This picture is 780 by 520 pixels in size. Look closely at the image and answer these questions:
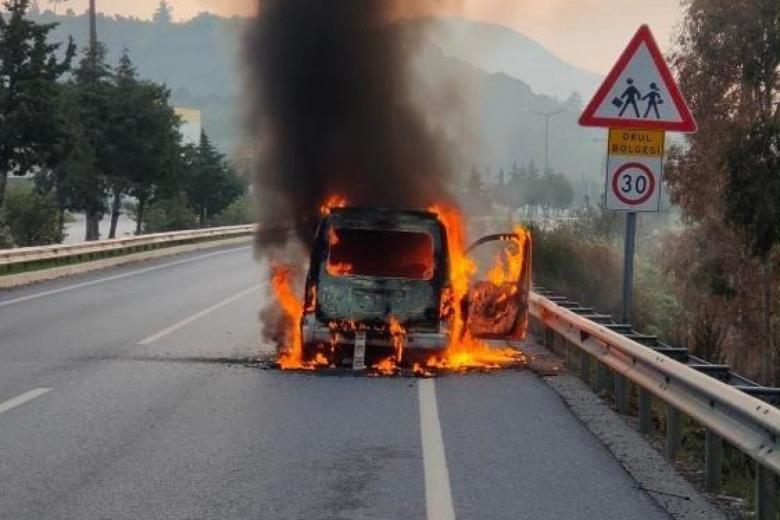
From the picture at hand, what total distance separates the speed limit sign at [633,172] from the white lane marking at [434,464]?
251cm

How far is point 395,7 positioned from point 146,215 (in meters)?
62.4

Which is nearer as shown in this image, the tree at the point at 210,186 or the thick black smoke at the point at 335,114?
the thick black smoke at the point at 335,114

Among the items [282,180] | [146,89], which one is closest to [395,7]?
[282,180]

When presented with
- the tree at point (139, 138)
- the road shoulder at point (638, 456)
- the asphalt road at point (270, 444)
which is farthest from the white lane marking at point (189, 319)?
the tree at point (139, 138)

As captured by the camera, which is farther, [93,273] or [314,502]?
[93,273]

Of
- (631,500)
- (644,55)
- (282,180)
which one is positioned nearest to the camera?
(631,500)

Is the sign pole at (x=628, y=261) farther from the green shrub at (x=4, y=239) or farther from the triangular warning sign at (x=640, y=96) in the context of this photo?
the green shrub at (x=4, y=239)

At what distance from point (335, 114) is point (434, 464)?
984 centimetres

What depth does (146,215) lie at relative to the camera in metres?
76.6

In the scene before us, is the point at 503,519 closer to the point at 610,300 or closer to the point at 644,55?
the point at 644,55

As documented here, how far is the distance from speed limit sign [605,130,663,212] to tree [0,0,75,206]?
1215 inches

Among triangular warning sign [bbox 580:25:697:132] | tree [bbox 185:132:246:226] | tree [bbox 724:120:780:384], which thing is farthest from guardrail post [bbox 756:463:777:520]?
tree [bbox 185:132:246:226]

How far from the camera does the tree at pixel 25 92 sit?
36.7 metres

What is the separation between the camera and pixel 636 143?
953 cm
